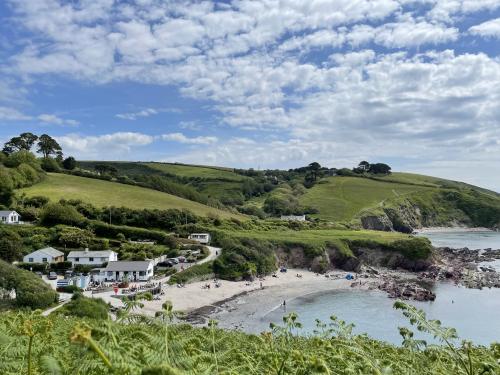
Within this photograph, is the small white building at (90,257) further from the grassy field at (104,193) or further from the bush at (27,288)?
the grassy field at (104,193)

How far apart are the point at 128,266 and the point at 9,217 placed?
1334 inches

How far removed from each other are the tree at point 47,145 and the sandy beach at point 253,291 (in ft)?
315

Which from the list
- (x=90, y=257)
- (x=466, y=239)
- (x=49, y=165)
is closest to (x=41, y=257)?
(x=90, y=257)

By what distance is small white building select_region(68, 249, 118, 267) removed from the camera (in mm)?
78875

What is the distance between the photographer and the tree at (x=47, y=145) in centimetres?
14688

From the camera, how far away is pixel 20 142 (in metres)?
148

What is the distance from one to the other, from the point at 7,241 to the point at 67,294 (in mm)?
23702

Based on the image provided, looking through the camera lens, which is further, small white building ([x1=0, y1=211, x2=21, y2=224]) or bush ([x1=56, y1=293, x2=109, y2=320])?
small white building ([x1=0, y1=211, x2=21, y2=224])

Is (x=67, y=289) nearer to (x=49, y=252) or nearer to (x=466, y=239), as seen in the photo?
(x=49, y=252)

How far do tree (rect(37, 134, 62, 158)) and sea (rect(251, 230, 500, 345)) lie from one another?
364 ft

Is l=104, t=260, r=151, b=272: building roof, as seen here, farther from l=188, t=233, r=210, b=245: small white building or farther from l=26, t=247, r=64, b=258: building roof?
l=188, t=233, r=210, b=245: small white building

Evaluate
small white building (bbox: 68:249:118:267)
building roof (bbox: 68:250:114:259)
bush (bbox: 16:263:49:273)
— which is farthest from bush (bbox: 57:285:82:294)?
building roof (bbox: 68:250:114:259)

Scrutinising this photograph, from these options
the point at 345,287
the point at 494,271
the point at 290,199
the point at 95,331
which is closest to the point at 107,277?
the point at 345,287

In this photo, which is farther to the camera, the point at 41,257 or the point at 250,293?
the point at 250,293
